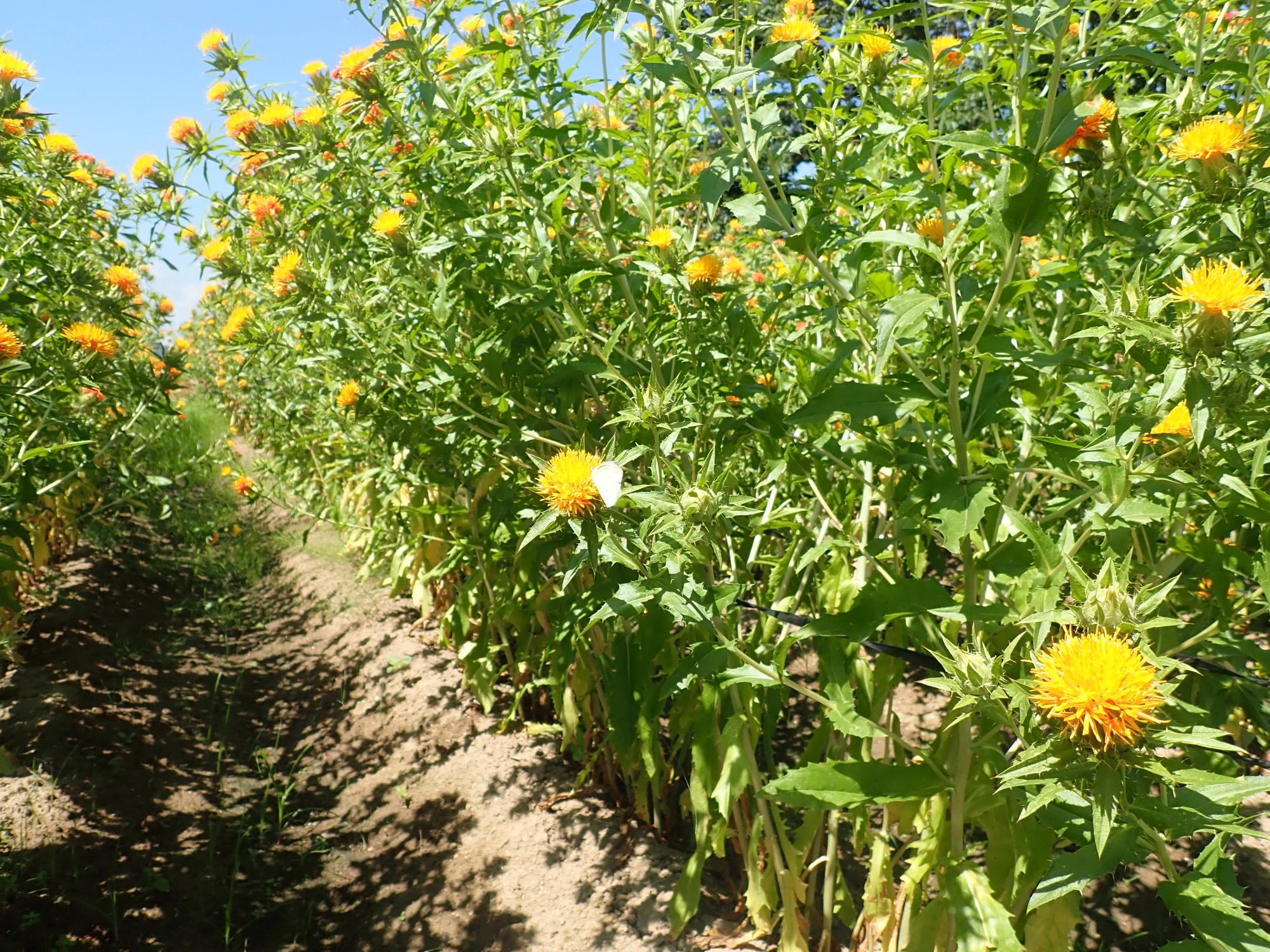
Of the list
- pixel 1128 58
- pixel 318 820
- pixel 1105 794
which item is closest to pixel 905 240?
pixel 1128 58

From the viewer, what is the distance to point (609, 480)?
124cm

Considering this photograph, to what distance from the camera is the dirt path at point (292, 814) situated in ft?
7.55

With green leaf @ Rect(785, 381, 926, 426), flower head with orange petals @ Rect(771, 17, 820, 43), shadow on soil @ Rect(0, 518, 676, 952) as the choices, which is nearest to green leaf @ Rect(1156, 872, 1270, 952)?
green leaf @ Rect(785, 381, 926, 426)

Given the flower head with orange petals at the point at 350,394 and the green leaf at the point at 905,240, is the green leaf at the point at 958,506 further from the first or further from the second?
the flower head with orange petals at the point at 350,394

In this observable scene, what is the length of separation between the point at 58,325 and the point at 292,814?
5.94 ft

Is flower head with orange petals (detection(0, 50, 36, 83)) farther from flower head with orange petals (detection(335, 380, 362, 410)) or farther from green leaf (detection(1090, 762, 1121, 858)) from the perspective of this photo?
green leaf (detection(1090, 762, 1121, 858))

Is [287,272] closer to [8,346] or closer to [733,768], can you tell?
[8,346]

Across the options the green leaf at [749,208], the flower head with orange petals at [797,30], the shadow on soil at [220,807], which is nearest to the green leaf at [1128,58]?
the green leaf at [749,208]

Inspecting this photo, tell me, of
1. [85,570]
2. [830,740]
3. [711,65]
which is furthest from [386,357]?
[85,570]

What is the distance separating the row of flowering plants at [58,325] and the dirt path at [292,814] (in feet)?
1.63

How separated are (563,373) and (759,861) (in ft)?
4.19

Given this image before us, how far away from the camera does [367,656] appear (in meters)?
3.87

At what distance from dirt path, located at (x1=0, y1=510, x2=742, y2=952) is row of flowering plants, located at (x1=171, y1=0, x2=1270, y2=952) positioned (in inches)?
13.6

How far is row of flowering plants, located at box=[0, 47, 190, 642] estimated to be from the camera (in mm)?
2193
